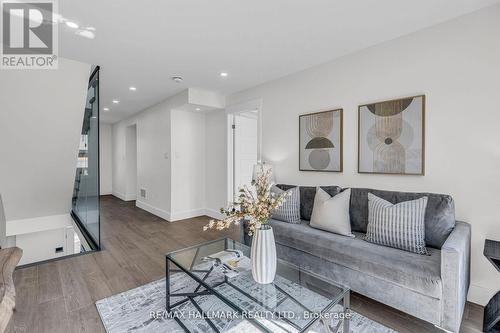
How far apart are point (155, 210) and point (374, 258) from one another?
4.58m

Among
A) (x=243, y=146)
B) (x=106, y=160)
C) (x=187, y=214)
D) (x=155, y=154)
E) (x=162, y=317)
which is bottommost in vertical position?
(x=162, y=317)

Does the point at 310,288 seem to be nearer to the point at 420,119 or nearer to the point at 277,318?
the point at 277,318

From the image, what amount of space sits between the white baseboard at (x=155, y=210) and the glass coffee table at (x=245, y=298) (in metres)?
2.66

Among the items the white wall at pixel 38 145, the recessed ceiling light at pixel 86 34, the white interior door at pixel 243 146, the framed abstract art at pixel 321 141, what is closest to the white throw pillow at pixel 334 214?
the framed abstract art at pixel 321 141

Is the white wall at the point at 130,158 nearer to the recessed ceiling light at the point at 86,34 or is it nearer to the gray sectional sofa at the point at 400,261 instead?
the recessed ceiling light at the point at 86,34

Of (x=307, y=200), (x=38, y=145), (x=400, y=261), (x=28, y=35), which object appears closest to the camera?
(x=400, y=261)

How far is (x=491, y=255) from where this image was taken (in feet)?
5.42

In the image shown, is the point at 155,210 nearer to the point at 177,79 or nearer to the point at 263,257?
the point at 177,79

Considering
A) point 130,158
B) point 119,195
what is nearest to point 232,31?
point 130,158

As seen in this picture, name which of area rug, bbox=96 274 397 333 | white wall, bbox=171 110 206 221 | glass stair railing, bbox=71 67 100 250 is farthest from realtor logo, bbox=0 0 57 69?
area rug, bbox=96 274 397 333

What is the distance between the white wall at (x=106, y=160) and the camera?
7895mm

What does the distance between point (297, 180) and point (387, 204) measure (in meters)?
1.41

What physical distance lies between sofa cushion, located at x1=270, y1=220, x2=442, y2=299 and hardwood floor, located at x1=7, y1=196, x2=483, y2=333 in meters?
0.36

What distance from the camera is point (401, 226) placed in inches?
79.0
